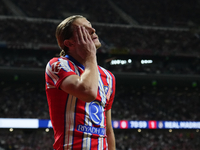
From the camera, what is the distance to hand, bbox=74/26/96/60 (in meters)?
1.58

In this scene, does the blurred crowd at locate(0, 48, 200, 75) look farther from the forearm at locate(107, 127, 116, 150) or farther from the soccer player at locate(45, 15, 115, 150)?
the soccer player at locate(45, 15, 115, 150)

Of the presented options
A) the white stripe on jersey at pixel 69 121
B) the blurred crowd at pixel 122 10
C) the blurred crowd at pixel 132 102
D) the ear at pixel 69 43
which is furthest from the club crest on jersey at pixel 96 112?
the blurred crowd at pixel 122 10

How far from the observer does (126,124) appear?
59.2 feet

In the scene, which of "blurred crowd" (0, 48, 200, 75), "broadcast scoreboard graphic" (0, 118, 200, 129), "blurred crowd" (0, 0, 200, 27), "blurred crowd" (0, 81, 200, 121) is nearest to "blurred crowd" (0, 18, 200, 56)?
"blurred crowd" (0, 48, 200, 75)

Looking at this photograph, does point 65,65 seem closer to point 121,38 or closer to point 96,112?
point 96,112

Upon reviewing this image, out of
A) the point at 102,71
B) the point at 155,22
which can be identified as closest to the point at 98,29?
the point at 155,22

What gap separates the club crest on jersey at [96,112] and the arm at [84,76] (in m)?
0.15

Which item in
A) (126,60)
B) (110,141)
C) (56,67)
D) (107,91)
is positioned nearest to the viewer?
(56,67)

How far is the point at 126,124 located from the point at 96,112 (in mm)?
16779

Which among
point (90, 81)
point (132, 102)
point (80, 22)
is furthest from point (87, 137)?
point (132, 102)

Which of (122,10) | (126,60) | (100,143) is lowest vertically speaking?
(100,143)

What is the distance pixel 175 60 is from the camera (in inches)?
887

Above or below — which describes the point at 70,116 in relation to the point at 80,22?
below

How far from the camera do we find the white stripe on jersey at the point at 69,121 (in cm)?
155
